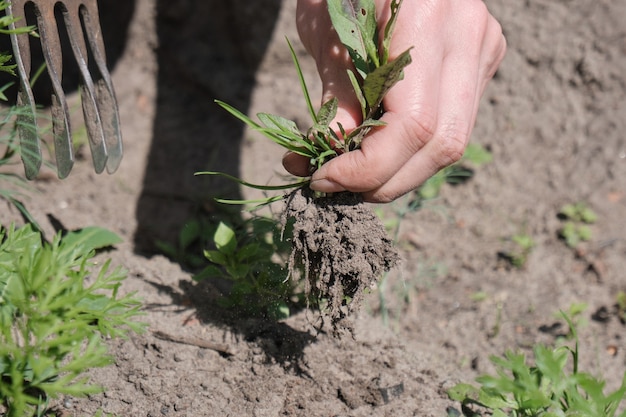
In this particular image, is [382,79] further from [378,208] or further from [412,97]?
[378,208]

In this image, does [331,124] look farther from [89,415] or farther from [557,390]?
[89,415]

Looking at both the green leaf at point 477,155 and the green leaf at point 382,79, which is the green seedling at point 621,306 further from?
the green leaf at point 382,79

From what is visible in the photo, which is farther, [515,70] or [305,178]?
[515,70]

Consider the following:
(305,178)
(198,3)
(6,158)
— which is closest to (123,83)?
(198,3)

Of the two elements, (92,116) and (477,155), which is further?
(477,155)

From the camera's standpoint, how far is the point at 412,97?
166 centimetres

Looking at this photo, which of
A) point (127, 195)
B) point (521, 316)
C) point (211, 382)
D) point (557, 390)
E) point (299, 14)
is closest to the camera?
point (557, 390)

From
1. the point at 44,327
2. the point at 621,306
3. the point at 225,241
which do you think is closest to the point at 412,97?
the point at 225,241

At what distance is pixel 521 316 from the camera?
8.87 ft

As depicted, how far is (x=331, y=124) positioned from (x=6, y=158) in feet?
3.90

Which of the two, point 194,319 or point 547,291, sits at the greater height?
point 194,319

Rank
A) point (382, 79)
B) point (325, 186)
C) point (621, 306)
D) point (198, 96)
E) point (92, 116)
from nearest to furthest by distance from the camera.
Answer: point (382, 79), point (325, 186), point (92, 116), point (621, 306), point (198, 96)

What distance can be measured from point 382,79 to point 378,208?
133 centimetres

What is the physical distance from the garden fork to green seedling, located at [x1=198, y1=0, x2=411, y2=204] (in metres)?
0.65
